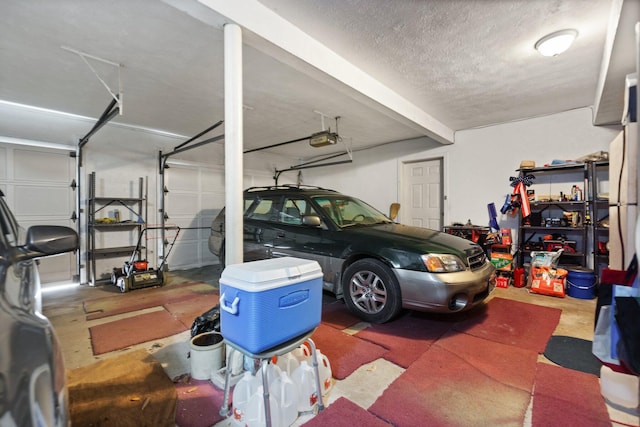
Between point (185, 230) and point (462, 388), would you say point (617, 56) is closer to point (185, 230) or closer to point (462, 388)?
point (462, 388)

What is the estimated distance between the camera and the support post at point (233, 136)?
6.75 ft

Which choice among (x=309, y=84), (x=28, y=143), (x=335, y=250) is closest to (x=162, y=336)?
(x=335, y=250)

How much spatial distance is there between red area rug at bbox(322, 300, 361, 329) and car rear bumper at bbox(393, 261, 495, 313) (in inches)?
23.7

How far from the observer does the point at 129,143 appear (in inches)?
200

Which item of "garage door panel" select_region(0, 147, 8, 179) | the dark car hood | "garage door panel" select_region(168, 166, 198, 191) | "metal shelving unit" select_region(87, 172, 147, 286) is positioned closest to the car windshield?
the dark car hood

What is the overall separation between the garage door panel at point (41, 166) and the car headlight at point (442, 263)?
18.0 feet

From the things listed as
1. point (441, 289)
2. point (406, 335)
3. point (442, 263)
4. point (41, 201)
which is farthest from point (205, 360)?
point (41, 201)

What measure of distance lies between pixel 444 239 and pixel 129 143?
17.7ft

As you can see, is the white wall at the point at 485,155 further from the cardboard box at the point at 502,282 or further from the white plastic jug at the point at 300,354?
the white plastic jug at the point at 300,354

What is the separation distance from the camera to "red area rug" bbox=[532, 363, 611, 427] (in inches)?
61.4

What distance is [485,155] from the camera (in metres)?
5.25

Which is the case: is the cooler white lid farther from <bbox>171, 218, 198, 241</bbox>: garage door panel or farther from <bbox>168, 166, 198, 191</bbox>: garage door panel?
<bbox>168, 166, 198, 191</bbox>: garage door panel

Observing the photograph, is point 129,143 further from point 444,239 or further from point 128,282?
point 444,239

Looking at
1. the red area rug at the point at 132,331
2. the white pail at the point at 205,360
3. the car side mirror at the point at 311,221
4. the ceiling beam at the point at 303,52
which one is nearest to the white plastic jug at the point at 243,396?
the white pail at the point at 205,360
